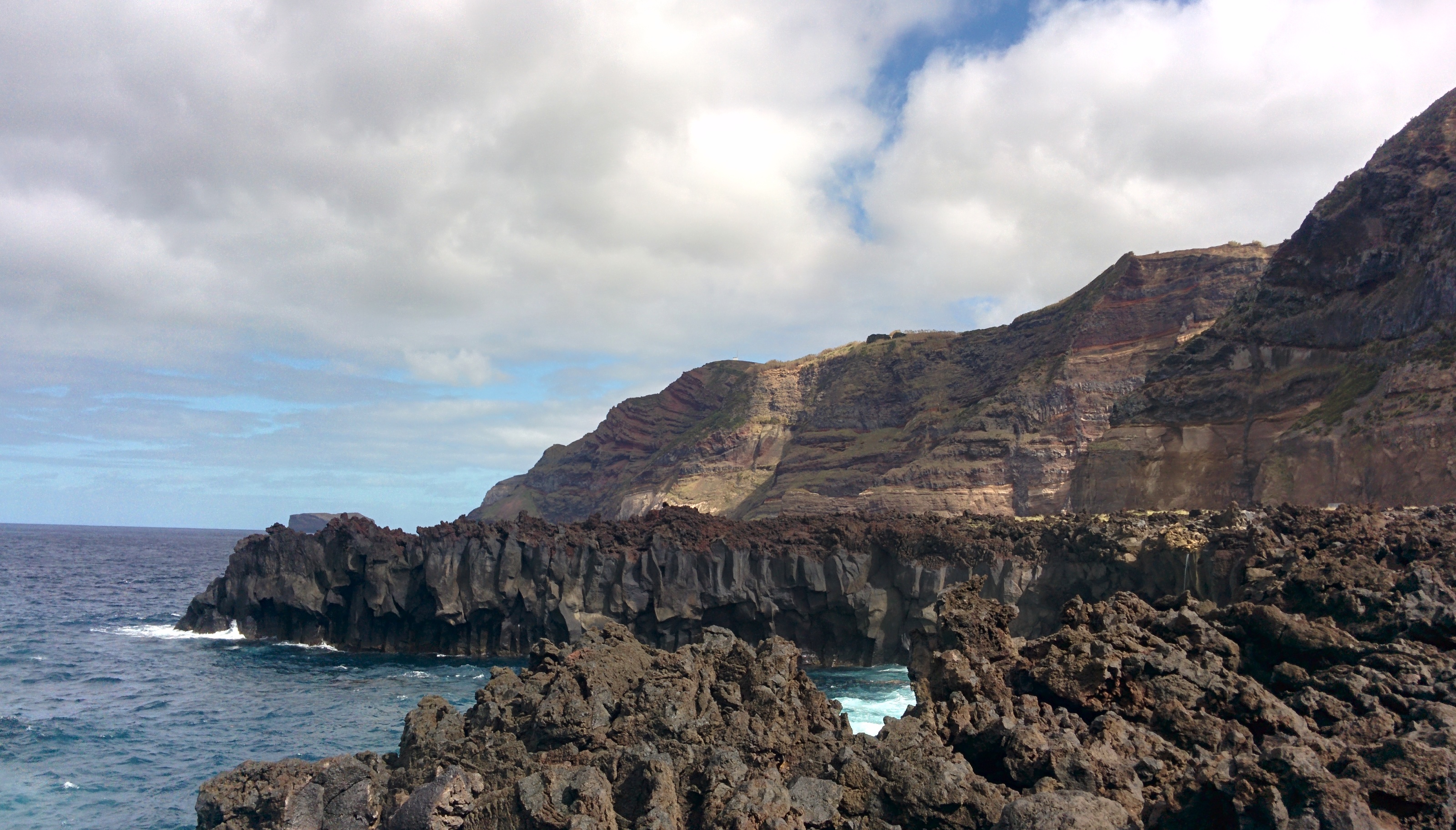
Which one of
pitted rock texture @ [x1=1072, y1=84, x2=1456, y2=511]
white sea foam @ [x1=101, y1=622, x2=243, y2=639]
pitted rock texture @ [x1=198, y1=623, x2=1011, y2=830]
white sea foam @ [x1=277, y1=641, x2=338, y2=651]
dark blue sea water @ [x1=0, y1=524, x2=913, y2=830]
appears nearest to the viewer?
pitted rock texture @ [x1=198, y1=623, x2=1011, y2=830]

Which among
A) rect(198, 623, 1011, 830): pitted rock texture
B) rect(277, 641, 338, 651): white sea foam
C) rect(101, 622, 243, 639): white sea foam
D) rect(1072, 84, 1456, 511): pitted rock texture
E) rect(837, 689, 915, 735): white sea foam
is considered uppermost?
rect(1072, 84, 1456, 511): pitted rock texture

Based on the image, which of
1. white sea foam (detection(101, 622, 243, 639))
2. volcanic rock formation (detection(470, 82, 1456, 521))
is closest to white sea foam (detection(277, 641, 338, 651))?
white sea foam (detection(101, 622, 243, 639))

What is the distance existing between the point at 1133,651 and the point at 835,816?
8050 mm

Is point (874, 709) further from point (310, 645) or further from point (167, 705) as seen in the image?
point (310, 645)

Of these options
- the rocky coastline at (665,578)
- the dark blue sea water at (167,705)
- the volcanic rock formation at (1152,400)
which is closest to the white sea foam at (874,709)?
the dark blue sea water at (167,705)

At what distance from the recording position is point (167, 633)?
59.1 m

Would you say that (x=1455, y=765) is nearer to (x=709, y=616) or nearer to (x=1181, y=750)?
(x=1181, y=750)

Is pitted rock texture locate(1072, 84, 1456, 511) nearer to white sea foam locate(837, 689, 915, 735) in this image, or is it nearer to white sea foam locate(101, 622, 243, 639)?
white sea foam locate(837, 689, 915, 735)

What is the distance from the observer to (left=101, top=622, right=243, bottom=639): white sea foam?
189ft

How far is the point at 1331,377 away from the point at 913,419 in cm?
5798

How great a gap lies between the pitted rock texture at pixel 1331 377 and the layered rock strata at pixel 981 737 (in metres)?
34.6

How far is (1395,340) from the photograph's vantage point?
190ft

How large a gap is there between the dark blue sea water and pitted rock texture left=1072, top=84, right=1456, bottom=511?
29341 millimetres

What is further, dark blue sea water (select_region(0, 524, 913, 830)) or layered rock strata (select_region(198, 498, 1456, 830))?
dark blue sea water (select_region(0, 524, 913, 830))
